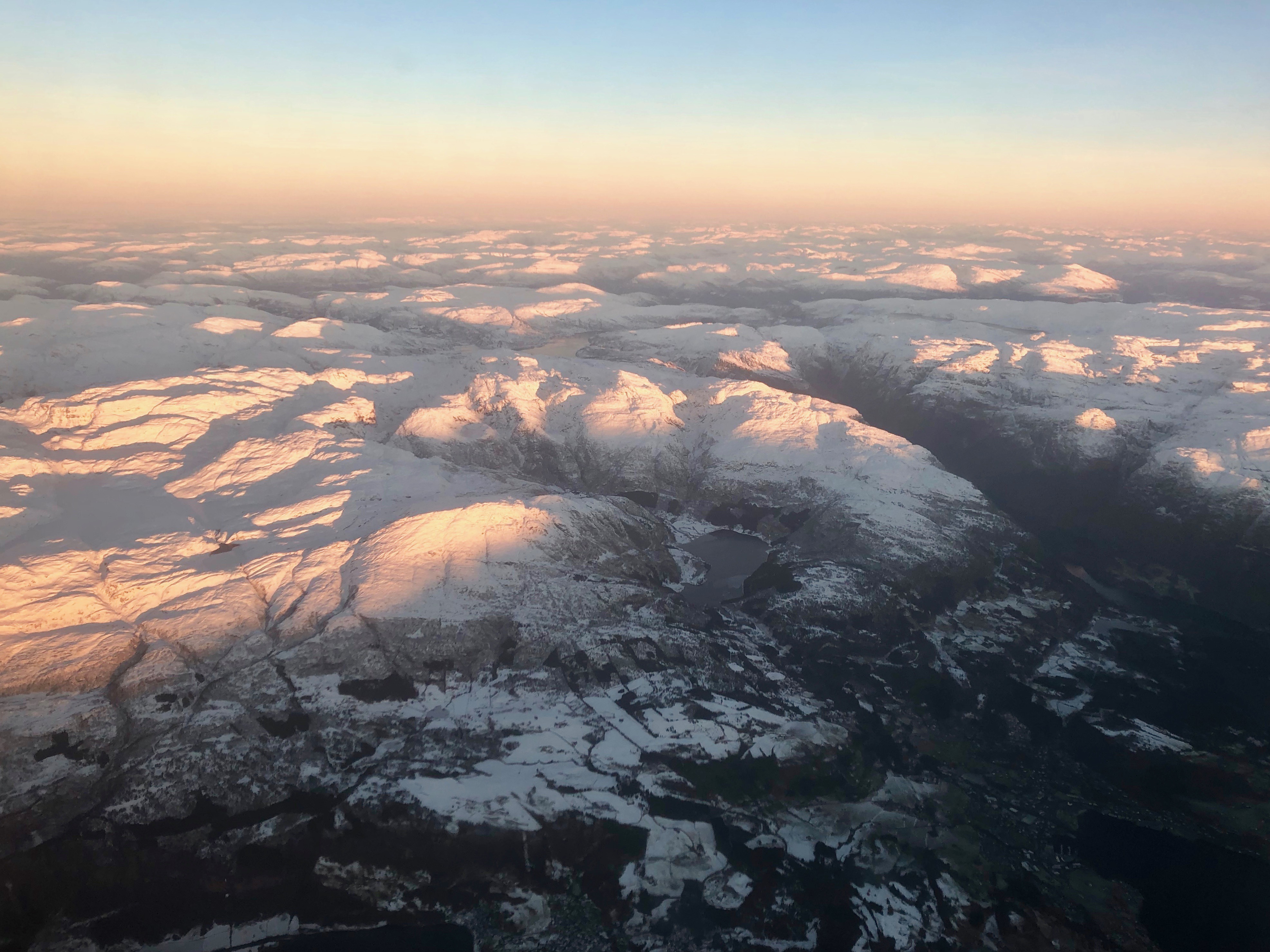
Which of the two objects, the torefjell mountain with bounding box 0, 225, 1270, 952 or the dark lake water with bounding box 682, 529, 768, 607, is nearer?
the torefjell mountain with bounding box 0, 225, 1270, 952

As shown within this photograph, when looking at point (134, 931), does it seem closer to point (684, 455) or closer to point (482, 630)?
point (482, 630)

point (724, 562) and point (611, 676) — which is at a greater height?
point (611, 676)

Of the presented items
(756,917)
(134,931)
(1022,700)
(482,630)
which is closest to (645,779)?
(756,917)

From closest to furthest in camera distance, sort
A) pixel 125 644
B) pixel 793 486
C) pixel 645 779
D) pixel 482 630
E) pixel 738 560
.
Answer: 1. pixel 645 779
2. pixel 125 644
3. pixel 482 630
4. pixel 738 560
5. pixel 793 486

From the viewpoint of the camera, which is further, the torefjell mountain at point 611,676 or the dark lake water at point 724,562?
the dark lake water at point 724,562
